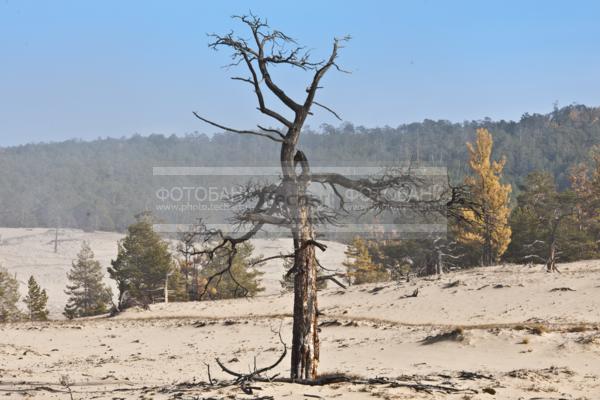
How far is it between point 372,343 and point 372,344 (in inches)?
8.7

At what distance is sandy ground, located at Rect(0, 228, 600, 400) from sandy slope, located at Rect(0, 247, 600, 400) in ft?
0.14

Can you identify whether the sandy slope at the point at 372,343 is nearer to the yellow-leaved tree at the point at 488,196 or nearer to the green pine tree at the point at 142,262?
the yellow-leaved tree at the point at 488,196

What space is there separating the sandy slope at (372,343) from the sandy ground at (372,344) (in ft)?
0.14

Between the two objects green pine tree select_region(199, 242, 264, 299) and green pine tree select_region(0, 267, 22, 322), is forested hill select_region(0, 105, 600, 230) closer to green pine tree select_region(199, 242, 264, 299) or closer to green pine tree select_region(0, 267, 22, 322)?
green pine tree select_region(199, 242, 264, 299)

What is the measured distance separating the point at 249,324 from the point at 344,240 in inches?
3747

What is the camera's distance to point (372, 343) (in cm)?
1997

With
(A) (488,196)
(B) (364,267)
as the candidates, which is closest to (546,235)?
(A) (488,196)

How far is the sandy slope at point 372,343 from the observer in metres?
11.7

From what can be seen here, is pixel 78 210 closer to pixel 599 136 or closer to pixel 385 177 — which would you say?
pixel 599 136

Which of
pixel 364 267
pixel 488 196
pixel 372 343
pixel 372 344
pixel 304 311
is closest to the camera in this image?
pixel 304 311

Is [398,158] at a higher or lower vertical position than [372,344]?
higher

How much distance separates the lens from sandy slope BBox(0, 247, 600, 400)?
11.7 m

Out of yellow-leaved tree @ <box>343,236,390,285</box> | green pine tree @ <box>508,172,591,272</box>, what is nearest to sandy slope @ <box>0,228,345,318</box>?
yellow-leaved tree @ <box>343,236,390,285</box>

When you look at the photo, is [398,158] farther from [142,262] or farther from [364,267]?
[142,262]
